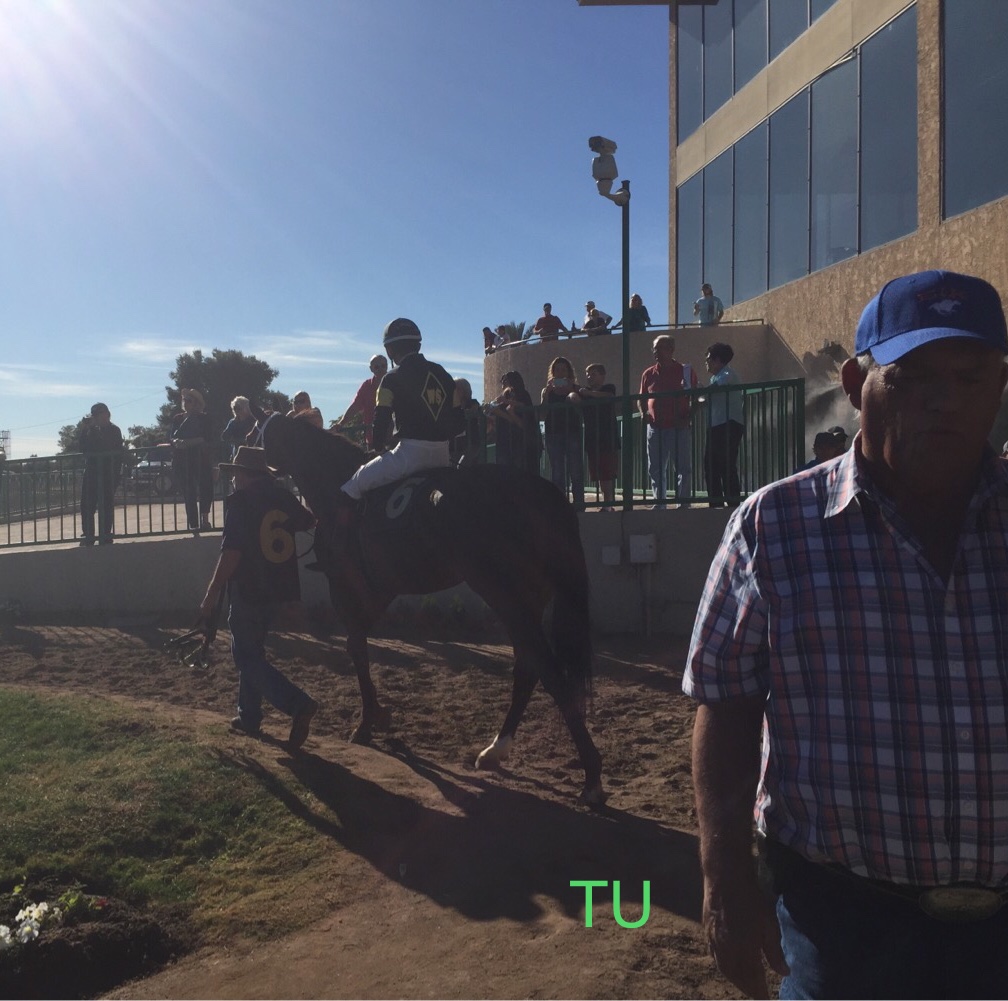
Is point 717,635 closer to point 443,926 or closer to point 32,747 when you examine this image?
point 443,926

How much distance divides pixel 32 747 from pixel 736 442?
6790mm

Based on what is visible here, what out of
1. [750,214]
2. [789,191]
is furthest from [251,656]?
[750,214]

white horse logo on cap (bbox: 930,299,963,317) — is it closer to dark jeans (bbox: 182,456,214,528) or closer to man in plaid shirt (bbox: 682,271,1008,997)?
man in plaid shirt (bbox: 682,271,1008,997)

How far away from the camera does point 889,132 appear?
14867 mm

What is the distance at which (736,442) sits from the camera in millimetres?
10094

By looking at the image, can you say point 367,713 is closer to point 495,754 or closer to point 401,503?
point 495,754

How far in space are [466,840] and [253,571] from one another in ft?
8.82

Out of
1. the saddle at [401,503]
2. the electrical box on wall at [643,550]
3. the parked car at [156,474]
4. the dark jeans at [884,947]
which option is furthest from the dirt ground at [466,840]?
the parked car at [156,474]

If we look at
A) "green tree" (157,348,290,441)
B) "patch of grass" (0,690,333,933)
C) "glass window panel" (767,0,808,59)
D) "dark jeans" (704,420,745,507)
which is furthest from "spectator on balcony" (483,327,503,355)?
"green tree" (157,348,290,441)

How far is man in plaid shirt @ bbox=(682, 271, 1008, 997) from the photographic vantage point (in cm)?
188

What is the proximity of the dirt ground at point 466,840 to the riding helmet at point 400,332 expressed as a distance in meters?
2.76

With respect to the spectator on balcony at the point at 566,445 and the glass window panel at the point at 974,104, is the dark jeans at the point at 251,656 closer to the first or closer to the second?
the spectator on balcony at the point at 566,445

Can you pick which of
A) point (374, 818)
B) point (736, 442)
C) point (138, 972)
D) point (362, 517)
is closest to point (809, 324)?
point (736, 442)

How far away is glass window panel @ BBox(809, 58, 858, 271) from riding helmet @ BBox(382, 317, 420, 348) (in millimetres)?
11015
